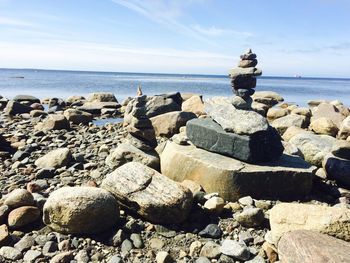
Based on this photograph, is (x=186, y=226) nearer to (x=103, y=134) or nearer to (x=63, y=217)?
(x=63, y=217)

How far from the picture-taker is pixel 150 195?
271 inches

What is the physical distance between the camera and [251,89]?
31.9ft

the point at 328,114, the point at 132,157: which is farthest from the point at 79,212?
the point at 328,114

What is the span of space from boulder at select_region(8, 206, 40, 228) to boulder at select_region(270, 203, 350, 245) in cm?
420

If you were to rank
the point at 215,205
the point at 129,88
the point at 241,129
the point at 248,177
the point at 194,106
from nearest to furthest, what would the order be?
the point at 215,205
the point at 248,177
the point at 241,129
the point at 194,106
the point at 129,88

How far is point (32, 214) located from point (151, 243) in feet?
7.48

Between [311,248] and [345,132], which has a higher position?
[311,248]

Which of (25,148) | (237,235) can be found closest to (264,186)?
(237,235)

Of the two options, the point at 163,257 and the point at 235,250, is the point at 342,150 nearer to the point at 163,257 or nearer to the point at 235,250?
the point at 235,250

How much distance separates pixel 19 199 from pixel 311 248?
522 cm

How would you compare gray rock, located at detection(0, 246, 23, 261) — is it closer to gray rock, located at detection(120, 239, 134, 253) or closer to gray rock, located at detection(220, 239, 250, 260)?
gray rock, located at detection(120, 239, 134, 253)

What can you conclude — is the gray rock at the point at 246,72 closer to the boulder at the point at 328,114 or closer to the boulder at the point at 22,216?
the boulder at the point at 22,216

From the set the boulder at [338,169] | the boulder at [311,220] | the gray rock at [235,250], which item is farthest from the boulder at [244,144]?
the gray rock at [235,250]

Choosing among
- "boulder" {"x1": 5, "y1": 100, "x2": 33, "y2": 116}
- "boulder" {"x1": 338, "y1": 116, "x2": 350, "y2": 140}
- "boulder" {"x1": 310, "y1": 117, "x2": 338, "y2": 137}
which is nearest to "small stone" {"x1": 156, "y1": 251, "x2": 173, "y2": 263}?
"boulder" {"x1": 338, "y1": 116, "x2": 350, "y2": 140}
